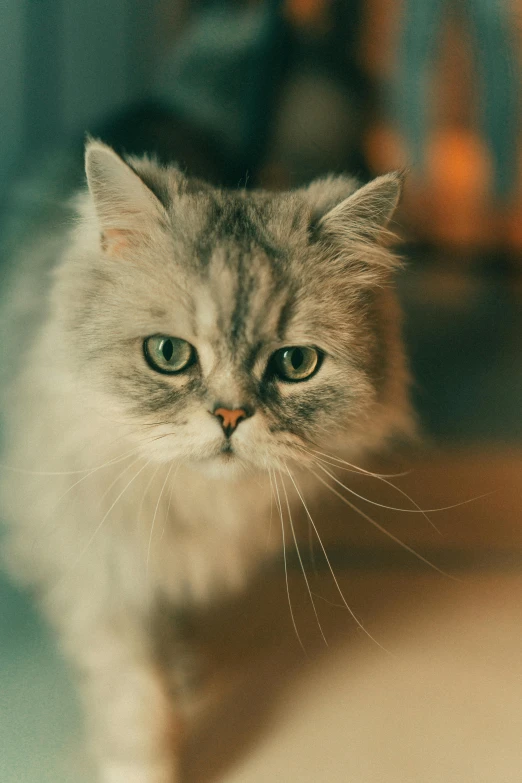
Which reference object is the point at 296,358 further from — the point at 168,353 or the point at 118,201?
the point at 118,201

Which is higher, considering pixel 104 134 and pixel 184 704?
pixel 104 134

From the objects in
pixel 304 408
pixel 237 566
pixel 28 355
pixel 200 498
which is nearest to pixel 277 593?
pixel 237 566

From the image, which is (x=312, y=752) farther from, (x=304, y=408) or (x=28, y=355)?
(x=28, y=355)

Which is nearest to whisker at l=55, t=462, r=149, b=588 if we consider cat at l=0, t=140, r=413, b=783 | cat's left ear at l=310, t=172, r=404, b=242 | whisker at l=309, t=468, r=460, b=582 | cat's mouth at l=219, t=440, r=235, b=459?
cat at l=0, t=140, r=413, b=783

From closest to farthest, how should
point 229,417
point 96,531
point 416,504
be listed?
point 229,417
point 96,531
point 416,504

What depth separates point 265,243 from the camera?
84cm

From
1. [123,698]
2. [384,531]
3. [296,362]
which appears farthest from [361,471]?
[123,698]

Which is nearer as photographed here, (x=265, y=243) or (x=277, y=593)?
(x=265, y=243)

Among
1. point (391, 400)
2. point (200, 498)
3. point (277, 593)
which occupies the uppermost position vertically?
point (391, 400)

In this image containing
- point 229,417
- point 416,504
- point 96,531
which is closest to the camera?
point 229,417

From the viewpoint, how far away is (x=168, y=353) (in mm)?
816

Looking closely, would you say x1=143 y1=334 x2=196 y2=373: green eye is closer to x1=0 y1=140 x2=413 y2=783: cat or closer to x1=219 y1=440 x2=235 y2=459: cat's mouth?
x1=0 y1=140 x2=413 y2=783: cat

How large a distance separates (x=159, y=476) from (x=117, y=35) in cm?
54

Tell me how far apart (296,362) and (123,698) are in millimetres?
467
